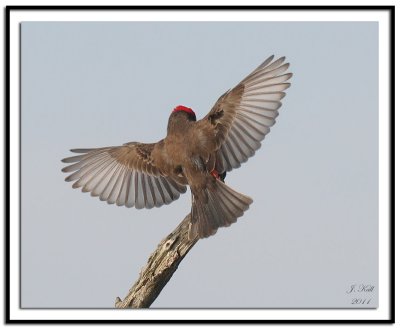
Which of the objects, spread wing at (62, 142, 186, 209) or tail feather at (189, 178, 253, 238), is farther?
spread wing at (62, 142, 186, 209)

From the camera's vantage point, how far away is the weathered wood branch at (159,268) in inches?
267

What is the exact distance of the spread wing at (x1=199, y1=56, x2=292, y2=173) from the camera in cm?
667

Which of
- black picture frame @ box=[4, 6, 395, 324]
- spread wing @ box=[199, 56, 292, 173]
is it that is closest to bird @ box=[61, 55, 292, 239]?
spread wing @ box=[199, 56, 292, 173]

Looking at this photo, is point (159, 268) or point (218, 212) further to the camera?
point (159, 268)

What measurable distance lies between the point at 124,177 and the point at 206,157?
0.98 m

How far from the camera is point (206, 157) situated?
269 inches

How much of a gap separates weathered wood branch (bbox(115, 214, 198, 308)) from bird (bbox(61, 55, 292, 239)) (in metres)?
0.15

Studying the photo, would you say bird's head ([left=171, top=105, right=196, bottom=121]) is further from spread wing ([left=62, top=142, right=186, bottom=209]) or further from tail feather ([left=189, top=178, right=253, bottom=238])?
tail feather ([left=189, top=178, right=253, bottom=238])
